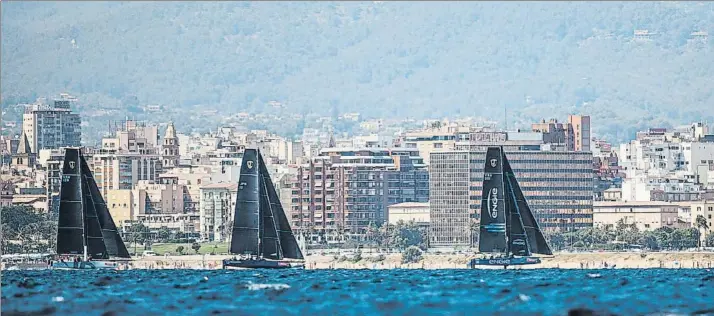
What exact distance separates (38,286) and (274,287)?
8662 mm

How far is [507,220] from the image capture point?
355ft

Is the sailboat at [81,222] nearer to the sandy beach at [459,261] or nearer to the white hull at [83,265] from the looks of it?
the white hull at [83,265]

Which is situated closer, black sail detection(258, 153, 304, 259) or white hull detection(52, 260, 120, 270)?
white hull detection(52, 260, 120, 270)

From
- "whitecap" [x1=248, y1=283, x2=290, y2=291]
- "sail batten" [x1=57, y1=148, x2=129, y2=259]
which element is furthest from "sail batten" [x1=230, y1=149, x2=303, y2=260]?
"whitecap" [x1=248, y1=283, x2=290, y2=291]

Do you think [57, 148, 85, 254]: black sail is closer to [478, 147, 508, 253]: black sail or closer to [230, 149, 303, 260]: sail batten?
[230, 149, 303, 260]: sail batten

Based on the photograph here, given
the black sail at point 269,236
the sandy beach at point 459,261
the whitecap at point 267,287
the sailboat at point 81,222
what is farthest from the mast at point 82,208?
the sandy beach at point 459,261

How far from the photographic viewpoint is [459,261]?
188 meters

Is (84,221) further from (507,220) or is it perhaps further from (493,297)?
(493,297)

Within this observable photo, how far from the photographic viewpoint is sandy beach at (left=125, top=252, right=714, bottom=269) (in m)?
181

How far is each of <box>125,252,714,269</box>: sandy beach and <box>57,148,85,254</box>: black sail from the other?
2870 inches

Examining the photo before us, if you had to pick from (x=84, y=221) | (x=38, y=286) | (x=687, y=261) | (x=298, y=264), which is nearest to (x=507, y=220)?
(x=298, y=264)

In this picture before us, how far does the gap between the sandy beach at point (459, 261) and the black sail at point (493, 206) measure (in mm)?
66910

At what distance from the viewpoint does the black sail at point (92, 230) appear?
3974 inches

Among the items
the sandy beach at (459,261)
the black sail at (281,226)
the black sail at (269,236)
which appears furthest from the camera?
the sandy beach at (459,261)
